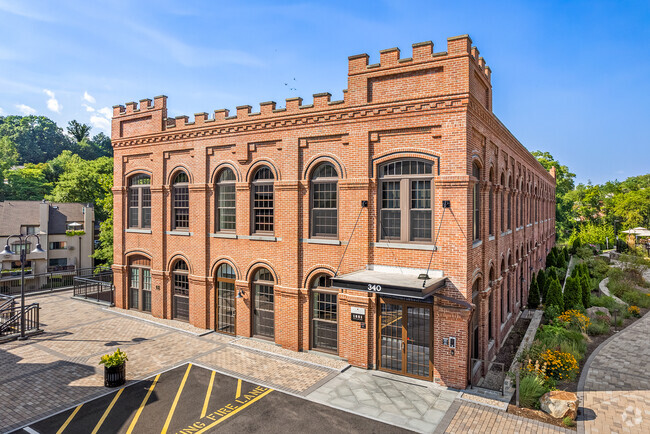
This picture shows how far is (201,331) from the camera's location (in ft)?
57.8

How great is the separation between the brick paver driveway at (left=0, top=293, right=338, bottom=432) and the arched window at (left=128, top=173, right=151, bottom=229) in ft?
17.2

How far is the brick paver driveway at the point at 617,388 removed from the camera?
9984mm

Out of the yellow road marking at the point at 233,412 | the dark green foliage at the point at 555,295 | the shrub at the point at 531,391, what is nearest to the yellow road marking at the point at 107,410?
the yellow road marking at the point at 233,412

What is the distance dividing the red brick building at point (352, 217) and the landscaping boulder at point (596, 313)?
4595 mm

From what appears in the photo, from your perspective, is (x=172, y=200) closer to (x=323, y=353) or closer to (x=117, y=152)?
(x=117, y=152)

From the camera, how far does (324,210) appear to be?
1480 centimetres

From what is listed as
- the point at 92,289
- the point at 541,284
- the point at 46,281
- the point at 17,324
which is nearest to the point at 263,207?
the point at 17,324

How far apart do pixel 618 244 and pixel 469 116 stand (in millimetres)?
57765

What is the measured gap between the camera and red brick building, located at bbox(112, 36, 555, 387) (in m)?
12.2

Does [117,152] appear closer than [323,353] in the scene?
No

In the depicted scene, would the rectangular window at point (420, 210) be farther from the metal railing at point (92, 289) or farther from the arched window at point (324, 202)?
the metal railing at point (92, 289)

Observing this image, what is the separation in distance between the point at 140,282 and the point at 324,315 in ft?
38.9

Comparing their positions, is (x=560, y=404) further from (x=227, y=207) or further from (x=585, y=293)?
(x=585, y=293)

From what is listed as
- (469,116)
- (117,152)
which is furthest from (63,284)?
(469,116)
